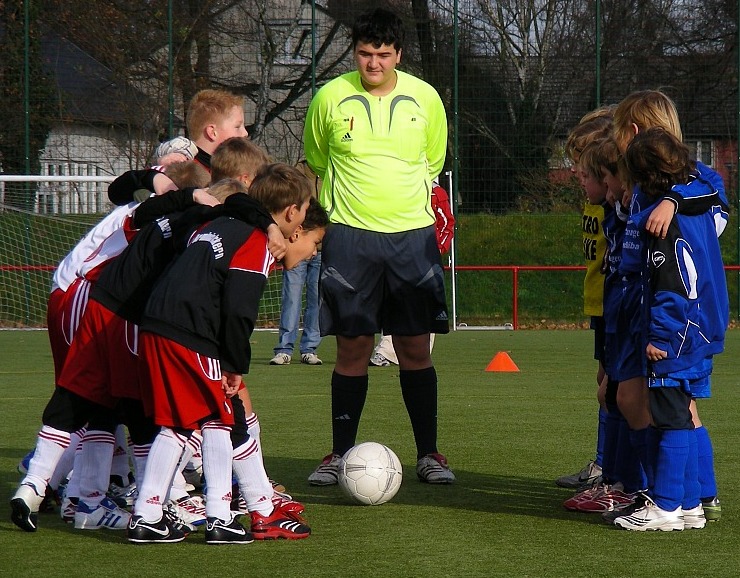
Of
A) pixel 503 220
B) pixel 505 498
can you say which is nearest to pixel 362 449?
pixel 505 498

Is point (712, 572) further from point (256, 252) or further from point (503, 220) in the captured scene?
point (503, 220)

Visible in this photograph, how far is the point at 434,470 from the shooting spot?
5219 mm

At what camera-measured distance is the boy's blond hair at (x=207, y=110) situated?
16.6ft

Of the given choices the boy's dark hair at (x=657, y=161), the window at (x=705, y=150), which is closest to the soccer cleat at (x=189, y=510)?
the boy's dark hair at (x=657, y=161)

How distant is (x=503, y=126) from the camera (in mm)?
16859

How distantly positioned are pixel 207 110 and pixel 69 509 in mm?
1791

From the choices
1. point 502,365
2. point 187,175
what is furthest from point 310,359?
point 187,175

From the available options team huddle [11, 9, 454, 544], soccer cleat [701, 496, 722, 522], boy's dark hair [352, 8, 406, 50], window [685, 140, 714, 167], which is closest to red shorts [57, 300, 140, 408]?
team huddle [11, 9, 454, 544]

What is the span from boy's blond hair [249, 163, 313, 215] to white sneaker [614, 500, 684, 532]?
1.67 meters

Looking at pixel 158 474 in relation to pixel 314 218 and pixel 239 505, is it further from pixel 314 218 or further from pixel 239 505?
pixel 314 218

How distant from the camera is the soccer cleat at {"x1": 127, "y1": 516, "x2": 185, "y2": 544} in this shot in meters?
3.98

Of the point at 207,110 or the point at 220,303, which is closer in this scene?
the point at 220,303

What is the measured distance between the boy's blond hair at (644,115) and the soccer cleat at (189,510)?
216 centimetres

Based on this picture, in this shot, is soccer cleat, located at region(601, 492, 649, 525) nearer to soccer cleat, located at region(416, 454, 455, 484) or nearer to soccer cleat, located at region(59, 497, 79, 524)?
soccer cleat, located at region(416, 454, 455, 484)
